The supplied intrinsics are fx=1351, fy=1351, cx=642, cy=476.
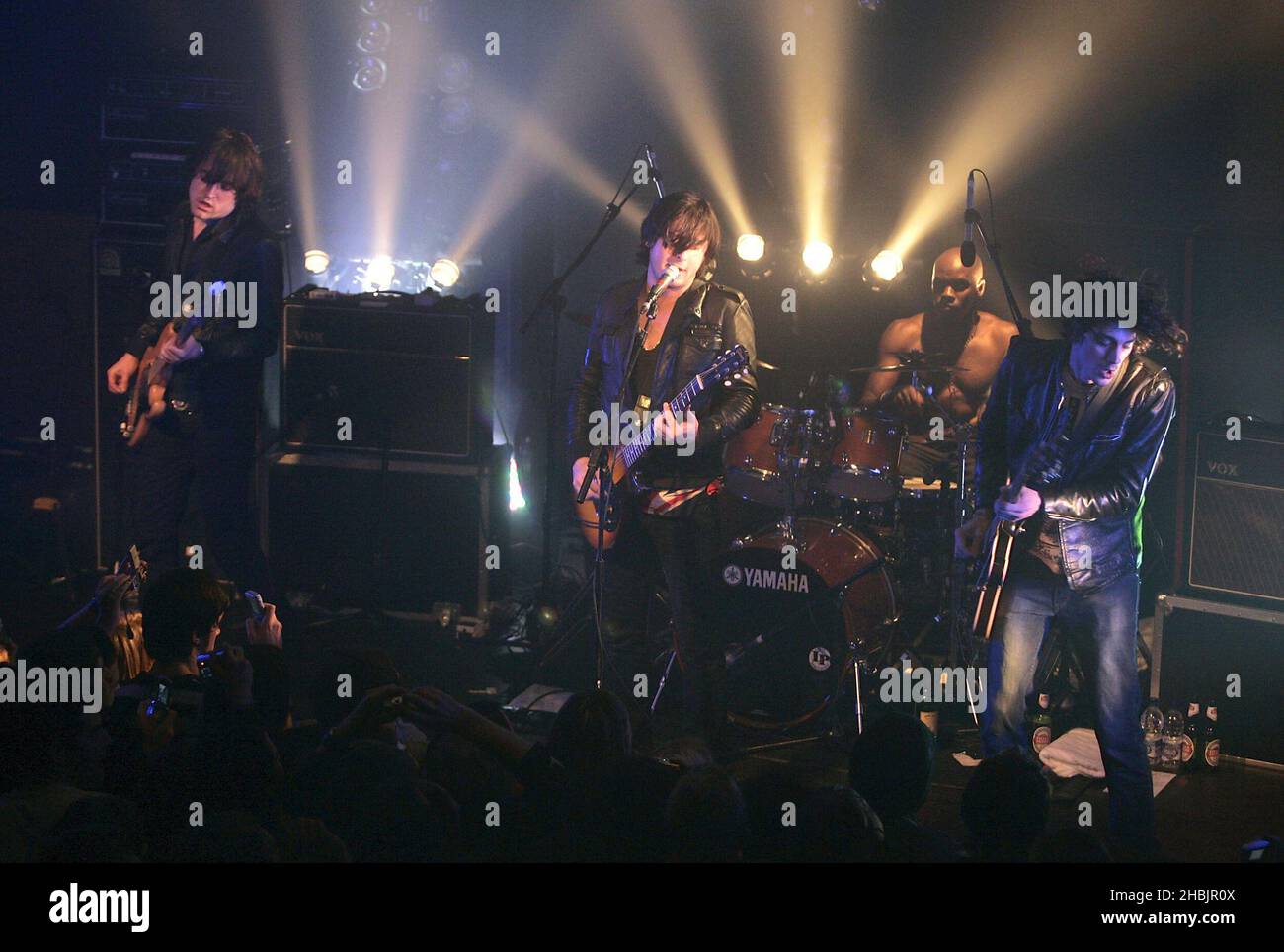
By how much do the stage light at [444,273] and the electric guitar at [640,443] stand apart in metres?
4.05

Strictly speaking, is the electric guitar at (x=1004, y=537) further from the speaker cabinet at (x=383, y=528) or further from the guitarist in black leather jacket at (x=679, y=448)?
the speaker cabinet at (x=383, y=528)

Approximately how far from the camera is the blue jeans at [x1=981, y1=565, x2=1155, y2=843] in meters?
Result: 4.72

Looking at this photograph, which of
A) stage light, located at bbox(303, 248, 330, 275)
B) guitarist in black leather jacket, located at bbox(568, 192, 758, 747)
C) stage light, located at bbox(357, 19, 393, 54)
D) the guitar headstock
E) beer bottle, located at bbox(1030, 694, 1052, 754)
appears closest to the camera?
the guitar headstock

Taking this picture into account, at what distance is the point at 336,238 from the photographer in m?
9.55

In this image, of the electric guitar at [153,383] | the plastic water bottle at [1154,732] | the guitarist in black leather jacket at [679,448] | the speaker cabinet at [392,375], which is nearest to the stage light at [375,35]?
the speaker cabinet at [392,375]

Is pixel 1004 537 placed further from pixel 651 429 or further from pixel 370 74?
pixel 370 74

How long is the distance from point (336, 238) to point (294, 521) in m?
2.60

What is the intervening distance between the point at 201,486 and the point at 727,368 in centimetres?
274

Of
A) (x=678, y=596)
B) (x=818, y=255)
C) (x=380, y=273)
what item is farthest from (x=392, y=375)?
(x=678, y=596)

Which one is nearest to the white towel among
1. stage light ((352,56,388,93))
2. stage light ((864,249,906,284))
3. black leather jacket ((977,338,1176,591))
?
black leather jacket ((977,338,1176,591))

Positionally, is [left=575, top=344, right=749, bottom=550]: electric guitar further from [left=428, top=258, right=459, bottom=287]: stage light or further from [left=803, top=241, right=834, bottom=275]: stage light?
[left=428, top=258, right=459, bottom=287]: stage light
